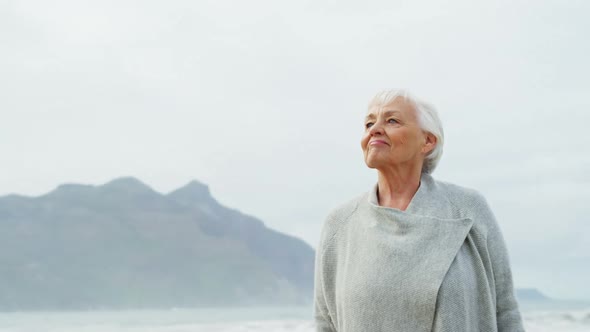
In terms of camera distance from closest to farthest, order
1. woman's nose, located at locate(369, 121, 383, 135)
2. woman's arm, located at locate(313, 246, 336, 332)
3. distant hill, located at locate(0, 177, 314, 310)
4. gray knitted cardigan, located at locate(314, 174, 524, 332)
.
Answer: gray knitted cardigan, located at locate(314, 174, 524, 332)
woman's nose, located at locate(369, 121, 383, 135)
woman's arm, located at locate(313, 246, 336, 332)
distant hill, located at locate(0, 177, 314, 310)

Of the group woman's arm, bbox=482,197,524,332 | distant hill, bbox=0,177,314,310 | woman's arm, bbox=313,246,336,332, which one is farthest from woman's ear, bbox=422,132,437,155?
distant hill, bbox=0,177,314,310

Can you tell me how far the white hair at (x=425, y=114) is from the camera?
2086 mm

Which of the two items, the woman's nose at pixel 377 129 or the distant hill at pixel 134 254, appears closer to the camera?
the woman's nose at pixel 377 129

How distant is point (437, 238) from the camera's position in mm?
2021

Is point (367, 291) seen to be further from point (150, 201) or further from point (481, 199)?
point (150, 201)

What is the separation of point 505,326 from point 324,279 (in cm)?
45

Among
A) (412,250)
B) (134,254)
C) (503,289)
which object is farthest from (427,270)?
(134,254)

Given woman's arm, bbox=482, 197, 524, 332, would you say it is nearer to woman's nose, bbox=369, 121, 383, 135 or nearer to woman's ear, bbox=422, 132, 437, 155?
woman's ear, bbox=422, 132, 437, 155

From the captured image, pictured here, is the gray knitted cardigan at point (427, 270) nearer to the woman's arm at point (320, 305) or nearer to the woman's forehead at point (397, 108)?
the woman's arm at point (320, 305)

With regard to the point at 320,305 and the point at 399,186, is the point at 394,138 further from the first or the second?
the point at 320,305

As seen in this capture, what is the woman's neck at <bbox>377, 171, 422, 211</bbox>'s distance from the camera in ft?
6.93

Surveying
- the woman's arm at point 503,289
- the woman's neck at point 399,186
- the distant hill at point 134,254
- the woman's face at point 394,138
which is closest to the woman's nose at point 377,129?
the woman's face at point 394,138

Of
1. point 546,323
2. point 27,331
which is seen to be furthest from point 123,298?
point 546,323

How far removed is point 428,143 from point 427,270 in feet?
1.06
